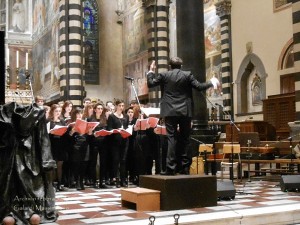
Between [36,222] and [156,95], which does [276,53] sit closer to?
[156,95]

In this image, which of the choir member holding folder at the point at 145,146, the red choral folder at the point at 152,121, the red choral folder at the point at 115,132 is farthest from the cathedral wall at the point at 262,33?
the red choral folder at the point at 115,132

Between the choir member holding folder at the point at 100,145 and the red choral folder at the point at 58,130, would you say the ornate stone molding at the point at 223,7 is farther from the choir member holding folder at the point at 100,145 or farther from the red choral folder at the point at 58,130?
the red choral folder at the point at 58,130

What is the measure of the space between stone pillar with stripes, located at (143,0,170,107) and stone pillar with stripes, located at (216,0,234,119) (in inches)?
134

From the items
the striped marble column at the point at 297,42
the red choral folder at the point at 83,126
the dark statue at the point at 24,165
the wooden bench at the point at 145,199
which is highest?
the striped marble column at the point at 297,42

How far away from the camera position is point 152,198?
6.59 metres

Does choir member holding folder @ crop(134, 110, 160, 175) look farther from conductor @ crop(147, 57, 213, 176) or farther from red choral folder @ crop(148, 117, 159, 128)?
conductor @ crop(147, 57, 213, 176)

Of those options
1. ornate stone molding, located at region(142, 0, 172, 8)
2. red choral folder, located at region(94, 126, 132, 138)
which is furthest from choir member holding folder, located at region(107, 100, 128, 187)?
ornate stone molding, located at region(142, 0, 172, 8)

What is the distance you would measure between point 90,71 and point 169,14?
722cm

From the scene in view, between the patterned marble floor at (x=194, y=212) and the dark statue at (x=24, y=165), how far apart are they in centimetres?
41

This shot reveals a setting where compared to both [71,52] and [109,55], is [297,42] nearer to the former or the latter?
[71,52]

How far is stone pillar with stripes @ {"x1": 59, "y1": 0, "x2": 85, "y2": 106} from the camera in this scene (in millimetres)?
22953

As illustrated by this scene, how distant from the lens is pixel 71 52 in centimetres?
2300

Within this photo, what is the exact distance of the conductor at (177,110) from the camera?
702cm

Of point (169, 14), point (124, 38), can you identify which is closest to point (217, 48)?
point (169, 14)
